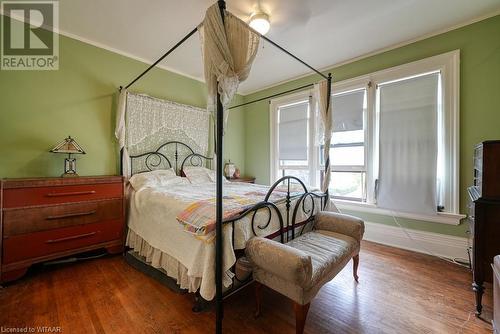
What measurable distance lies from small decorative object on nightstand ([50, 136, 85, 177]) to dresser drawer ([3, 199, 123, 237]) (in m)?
0.50

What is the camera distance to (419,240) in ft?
8.90

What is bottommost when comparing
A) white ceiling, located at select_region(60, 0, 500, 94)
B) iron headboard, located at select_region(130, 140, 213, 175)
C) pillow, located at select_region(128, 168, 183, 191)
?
pillow, located at select_region(128, 168, 183, 191)

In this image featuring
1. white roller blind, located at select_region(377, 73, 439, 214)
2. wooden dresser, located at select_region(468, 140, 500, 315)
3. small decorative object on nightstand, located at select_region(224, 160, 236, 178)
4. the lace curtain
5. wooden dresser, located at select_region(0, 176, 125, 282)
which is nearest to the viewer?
wooden dresser, located at select_region(468, 140, 500, 315)

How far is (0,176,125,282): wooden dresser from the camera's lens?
193 centimetres

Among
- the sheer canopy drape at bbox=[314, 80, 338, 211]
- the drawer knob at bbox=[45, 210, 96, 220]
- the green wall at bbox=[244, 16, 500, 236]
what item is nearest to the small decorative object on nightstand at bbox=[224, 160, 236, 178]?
the sheer canopy drape at bbox=[314, 80, 338, 211]

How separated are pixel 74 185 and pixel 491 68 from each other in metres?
4.67

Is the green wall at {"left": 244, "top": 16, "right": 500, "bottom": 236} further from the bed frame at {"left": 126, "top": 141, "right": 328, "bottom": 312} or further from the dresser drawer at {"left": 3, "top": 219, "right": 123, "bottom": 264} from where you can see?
the dresser drawer at {"left": 3, "top": 219, "right": 123, "bottom": 264}

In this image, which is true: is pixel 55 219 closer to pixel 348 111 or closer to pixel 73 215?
pixel 73 215

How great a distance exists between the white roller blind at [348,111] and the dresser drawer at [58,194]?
3295 millimetres

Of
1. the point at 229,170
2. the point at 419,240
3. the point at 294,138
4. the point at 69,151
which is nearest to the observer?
the point at 69,151

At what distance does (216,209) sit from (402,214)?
2723 mm

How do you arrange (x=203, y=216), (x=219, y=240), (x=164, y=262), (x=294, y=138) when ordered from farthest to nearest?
(x=294, y=138)
(x=164, y=262)
(x=203, y=216)
(x=219, y=240)

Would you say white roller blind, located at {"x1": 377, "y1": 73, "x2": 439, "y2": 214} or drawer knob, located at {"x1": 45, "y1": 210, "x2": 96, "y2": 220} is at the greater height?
white roller blind, located at {"x1": 377, "y1": 73, "x2": 439, "y2": 214}

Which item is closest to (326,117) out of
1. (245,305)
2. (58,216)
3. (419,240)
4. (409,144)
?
(409,144)
